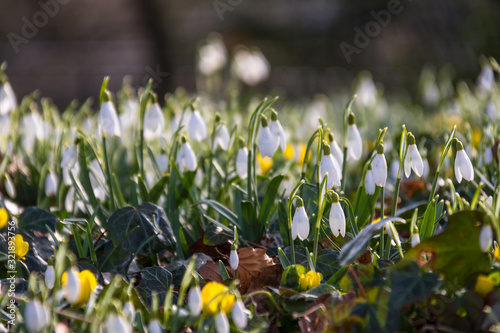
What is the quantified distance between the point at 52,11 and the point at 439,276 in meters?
10.9

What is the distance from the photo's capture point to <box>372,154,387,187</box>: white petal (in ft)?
5.08

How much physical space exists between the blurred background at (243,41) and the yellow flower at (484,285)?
7.11m

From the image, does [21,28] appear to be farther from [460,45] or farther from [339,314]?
[339,314]

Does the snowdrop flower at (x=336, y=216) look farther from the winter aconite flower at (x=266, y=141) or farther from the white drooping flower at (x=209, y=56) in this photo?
the white drooping flower at (x=209, y=56)

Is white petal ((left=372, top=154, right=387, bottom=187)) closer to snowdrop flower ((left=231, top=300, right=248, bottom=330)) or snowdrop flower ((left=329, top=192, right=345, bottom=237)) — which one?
snowdrop flower ((left=329, top=192, right=345, bottom=237))

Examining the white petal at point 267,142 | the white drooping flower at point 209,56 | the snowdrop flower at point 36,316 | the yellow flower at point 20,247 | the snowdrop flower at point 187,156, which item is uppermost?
the snowdrop flower at point 36,316

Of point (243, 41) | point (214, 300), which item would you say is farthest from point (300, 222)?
point (243, 41)

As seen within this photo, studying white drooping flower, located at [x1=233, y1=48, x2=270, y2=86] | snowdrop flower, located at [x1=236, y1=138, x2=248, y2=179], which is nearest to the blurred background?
white drooping flower, located at [x1=233, y1=48, x2=270, y2=86]

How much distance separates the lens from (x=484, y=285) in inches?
49.6

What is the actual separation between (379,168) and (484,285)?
0.42 metres

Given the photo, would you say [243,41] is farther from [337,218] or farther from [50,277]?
[50,277]

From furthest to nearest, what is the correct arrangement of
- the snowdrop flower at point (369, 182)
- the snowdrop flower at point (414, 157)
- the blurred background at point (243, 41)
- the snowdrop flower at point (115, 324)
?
the blurred background at point (243, 41) < the snowdrop flower at point (369, 182) < the snowdrop flower at point (414, 157) < the snowdrop flower at point (115, 324)

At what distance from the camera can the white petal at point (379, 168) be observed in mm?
Answer: 1549

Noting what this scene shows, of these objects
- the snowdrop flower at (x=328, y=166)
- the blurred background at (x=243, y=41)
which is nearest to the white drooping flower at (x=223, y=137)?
the snowdrop flower at (x=328, y=166)
